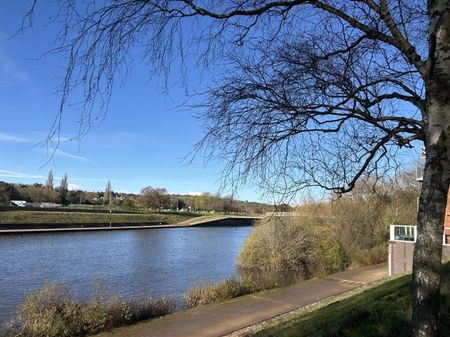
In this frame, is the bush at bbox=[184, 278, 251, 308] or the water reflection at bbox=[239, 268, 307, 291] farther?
the water reflection at bbox=[239, 268, 307, 291]

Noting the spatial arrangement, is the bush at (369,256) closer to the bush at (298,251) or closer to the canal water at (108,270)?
the bush at (298,251)

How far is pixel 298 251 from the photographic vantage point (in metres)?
24.7

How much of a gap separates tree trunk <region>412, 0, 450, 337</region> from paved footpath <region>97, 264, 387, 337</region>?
27.0 feet

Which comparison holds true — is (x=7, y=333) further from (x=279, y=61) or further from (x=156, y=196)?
(x=156, y=196)

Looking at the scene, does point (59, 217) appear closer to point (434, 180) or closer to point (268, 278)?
point (268, 278)

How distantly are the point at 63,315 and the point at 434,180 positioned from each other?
1099cm

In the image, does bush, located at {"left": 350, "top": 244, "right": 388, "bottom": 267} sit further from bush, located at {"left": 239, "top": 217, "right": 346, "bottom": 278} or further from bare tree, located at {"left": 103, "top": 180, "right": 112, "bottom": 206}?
bare tree, located at {"left": 103, "top": 180, "right": 112, "bottom": 206}

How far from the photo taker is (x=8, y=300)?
59.0 feet

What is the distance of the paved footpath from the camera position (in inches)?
447

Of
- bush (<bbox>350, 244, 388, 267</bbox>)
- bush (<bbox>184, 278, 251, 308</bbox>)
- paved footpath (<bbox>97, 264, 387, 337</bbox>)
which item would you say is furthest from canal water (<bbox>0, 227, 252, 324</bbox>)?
A: bush (<bbox>350, 244, 388, 267</bbox>)

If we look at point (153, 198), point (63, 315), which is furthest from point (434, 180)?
point (153, 198)

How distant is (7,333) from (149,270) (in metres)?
16.4

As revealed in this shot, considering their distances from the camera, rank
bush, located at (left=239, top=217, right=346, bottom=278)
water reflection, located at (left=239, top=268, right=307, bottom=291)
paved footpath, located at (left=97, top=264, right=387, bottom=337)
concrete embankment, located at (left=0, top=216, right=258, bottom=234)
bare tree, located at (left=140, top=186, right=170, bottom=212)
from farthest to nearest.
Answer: bare tree, located at (left=140, top=186, right=170, bottom=212), concrete embankment, located at (left=0, top=216, right=258, bottom=234), bush, located at (left=239, top=217, right=346, bottom=278), water reflection, located at (left=239, top=268, right=307, bottom=291), paved footpath, located at (left=97, top=264, right=387, bottom=337)

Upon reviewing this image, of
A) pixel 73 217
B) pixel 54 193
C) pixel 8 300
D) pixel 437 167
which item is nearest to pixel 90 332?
pixel 8 300
